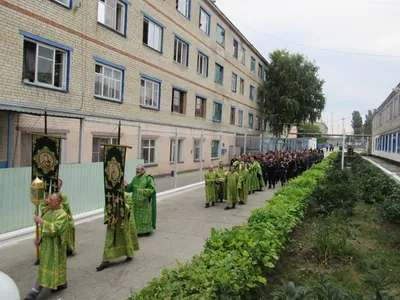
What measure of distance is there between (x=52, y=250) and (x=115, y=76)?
12.0 meters

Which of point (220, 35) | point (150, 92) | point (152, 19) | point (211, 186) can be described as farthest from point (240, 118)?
point (211, 186)

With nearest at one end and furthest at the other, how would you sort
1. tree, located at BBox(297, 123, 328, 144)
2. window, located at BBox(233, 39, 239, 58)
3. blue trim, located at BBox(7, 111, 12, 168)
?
1. blue trim, located at BBox(7, 111, 12, 168)
2. window, located at BBox(233, 39, 239, 58)
3. tree, located at BBox(297, 123, 328, 144)

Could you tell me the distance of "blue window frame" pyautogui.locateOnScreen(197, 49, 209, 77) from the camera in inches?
937

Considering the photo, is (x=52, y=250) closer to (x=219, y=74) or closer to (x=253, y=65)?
(x=219, y=74)

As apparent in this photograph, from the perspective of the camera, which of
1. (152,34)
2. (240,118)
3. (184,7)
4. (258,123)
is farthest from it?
(258,123)

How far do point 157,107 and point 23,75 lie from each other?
27.6ft

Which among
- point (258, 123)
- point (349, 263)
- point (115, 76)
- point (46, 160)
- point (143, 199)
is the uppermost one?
point (115, 76)

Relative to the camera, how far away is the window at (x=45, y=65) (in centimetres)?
1154

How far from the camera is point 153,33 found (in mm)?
18422

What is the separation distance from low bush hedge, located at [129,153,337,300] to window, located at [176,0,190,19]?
1774 centimetres

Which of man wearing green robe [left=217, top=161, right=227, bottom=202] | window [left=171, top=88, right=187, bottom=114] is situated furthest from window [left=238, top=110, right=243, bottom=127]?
man wearing green robe [left=217, top=161, right=227, bottom=202]

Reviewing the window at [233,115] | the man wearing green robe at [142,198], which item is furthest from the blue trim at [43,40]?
the window at [233,115]

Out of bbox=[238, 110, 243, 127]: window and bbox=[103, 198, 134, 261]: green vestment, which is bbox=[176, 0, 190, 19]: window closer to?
bbox=[238, 110, 243, 127]: window

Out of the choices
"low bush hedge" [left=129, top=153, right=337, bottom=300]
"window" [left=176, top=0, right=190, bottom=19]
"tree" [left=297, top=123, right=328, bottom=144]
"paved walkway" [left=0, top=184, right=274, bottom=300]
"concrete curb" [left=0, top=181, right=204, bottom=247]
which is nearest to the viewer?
"low bush hedge" [left=129, top=153, right=337, bottom=300]
